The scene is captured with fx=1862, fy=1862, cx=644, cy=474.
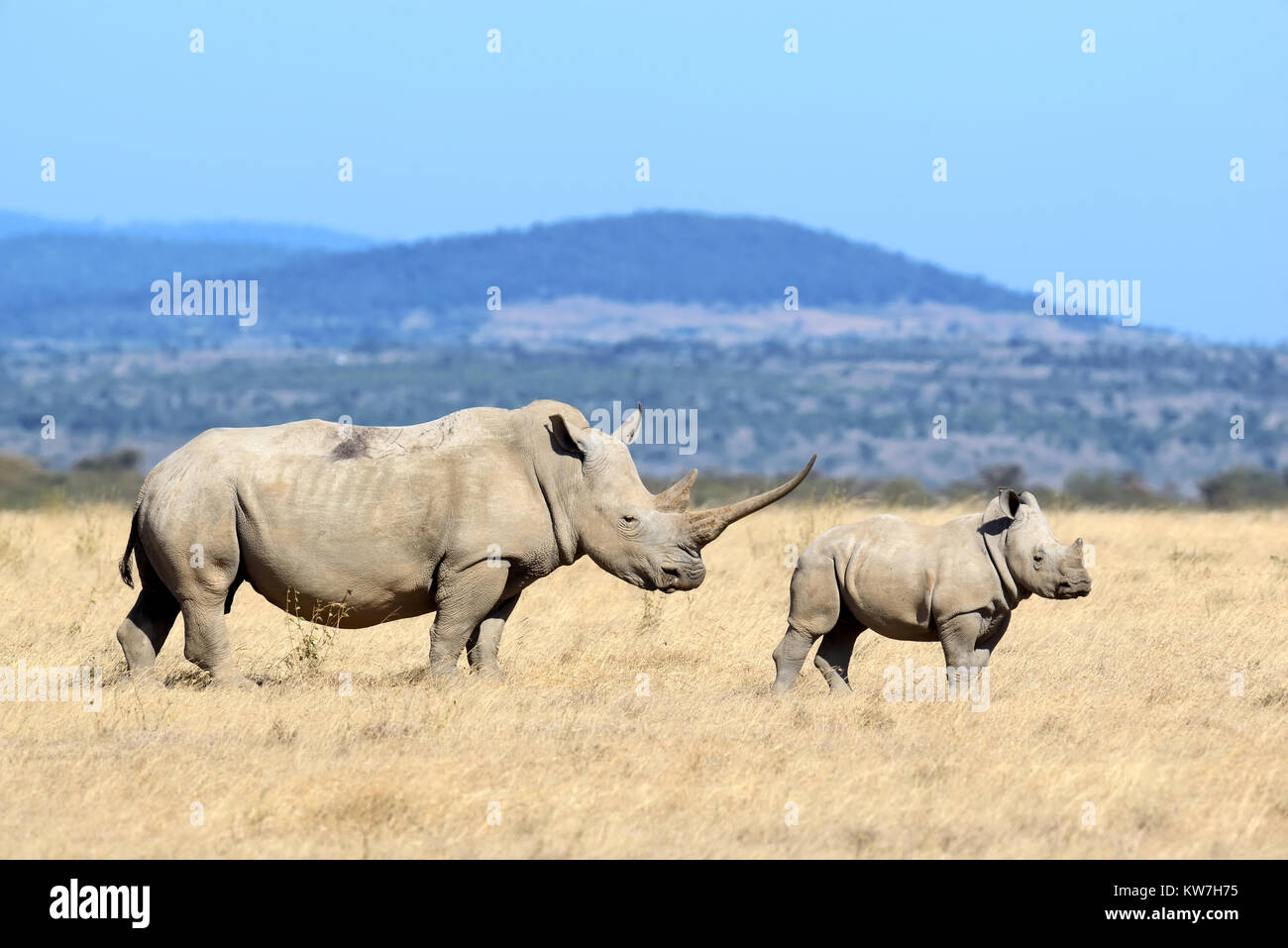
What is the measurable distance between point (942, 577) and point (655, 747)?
2.22m

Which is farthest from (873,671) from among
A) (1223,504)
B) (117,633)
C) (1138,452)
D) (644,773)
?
(1138,452)

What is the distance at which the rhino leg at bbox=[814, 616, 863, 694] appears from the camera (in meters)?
11.0

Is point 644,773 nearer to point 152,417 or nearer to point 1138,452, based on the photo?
point 1138,452

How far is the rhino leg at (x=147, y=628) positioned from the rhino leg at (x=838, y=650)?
12.8 ft

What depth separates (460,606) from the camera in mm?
10711

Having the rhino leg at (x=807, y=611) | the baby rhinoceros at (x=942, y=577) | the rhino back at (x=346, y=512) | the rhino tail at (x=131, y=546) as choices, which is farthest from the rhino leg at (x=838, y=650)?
the rhino tail at (x=131, y=546)

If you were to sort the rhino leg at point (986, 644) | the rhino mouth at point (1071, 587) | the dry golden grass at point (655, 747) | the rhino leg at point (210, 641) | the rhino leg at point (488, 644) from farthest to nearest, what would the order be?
the rhino leg at point (488, 644)
the rhino leg at point (210, 641)
the rhino leg at point (986, 644)
the rhino mouth at point (1071, 587)
the dry golden grass at point (655, 747)

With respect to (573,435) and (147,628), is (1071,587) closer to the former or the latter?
(573,435)

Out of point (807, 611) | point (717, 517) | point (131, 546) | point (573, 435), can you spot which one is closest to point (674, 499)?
point (717, 517)

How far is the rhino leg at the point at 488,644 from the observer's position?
11.0 m

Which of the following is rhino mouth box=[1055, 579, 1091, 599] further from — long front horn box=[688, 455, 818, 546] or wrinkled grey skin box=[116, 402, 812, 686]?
wrinkled grey skin box=[116, 402, 812, 686]

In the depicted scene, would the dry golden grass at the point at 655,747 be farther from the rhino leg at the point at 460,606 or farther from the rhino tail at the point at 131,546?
the rhino tail at the point at 131,546

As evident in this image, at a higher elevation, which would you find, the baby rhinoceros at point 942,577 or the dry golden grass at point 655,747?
the baby rhinoceros at point 942,577

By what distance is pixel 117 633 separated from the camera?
11.0m
